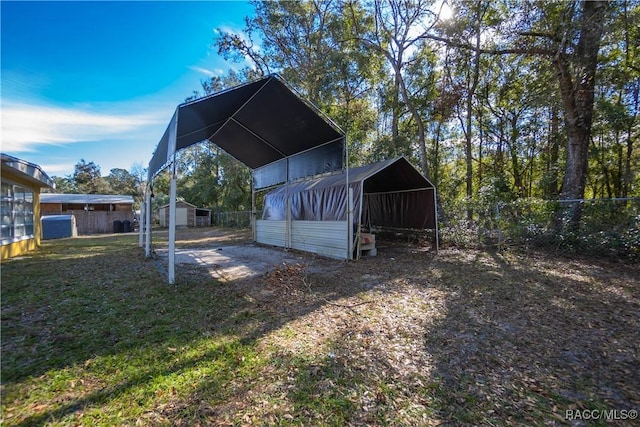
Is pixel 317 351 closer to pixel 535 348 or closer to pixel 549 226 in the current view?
pixel 535 348

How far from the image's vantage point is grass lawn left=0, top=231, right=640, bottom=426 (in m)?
2.01

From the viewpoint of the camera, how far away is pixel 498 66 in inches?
535

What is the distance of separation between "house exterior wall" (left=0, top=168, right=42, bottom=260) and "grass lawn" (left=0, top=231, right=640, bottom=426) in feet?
11.5

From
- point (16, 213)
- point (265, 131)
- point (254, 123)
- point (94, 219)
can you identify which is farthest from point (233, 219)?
point (254, 123)

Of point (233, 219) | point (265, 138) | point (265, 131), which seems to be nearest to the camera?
point (265, 131)

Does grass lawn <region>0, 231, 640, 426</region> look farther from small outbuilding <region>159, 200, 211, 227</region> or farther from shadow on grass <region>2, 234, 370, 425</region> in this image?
small outbuilding <region>159, 200, 211, 227</region>

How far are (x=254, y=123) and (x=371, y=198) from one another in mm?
6228

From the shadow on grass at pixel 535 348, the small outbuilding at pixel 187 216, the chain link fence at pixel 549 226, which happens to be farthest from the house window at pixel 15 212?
the small outbuilding at pixel 187 216

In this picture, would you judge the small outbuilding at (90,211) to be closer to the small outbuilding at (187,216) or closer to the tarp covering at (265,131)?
the small outbuilding at (187,216)

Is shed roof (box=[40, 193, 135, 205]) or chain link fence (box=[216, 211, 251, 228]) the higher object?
shed roof (box=[40, 193, 135, 205])

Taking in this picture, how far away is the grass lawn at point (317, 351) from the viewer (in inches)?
79.3

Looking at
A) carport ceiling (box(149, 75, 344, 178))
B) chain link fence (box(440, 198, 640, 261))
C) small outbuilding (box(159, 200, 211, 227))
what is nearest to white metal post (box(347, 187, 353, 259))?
carport ceiling (box(149, 75, 344, 178))

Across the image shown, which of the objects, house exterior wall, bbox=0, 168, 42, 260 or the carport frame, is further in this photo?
house exterior wall, bbox=0, 168, 42, 260

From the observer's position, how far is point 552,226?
A: 782 cm
